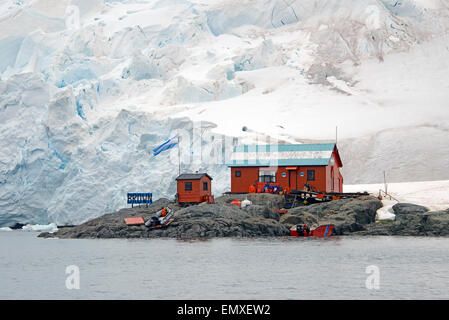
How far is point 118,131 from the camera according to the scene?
55.8 metres

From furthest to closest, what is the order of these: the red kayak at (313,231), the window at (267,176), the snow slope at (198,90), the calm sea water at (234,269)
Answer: the snow slope at (198,90), the window at (267,176), the red kayak at (313,231), the calm sea water at (234,269)

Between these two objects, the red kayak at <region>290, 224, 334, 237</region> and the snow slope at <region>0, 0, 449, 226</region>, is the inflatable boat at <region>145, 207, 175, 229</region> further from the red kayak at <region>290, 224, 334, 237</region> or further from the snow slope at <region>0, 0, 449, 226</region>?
the snow slope at <region>0, 0, 449, 226</region>

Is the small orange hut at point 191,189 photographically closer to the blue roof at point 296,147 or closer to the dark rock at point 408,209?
the blue roof at point 296,147

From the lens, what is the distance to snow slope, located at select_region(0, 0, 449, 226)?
5353 cm

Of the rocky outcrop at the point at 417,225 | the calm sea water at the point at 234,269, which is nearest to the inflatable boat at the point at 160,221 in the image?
the calm sea water at the point at 234,269

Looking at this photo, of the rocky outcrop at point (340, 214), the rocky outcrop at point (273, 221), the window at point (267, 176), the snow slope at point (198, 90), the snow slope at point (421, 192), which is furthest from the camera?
the snow slope at point (198, 90)

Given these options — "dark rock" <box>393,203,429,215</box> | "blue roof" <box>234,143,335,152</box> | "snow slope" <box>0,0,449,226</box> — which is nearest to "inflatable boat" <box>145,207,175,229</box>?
"blue roof" <box>234,143,335,152</box>

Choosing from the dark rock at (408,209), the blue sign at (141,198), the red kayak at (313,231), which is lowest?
the red kayak at (313,231)

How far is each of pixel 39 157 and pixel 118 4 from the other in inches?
1859

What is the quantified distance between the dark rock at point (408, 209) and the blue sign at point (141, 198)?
1674cm

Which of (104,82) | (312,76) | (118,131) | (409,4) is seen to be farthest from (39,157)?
(409,4)

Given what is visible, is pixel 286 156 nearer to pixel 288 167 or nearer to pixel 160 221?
pixel 288 167

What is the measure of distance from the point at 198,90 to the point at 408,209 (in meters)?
32.2

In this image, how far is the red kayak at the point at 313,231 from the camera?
120 feet
